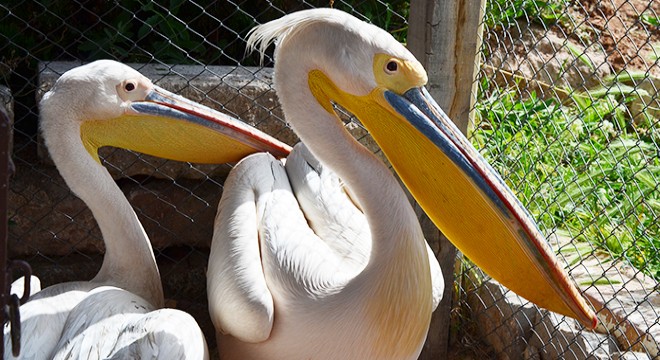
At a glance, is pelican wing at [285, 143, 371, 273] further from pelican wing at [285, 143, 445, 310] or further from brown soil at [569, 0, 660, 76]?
brown soil at [569, 0, 660, 76]

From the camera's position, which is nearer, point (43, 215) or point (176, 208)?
point (43, 215)

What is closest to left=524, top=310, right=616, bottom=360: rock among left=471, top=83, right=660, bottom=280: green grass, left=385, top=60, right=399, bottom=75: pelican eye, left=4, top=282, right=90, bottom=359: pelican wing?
left=471, top=83, right=660, bottom=280: green grass

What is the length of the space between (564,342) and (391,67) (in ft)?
4.21

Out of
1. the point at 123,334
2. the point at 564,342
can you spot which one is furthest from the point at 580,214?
the point at 123,334

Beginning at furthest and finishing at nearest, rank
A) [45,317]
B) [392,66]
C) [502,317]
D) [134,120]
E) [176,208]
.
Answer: [176,208], [502,317], [134,120], [45,317], [392,66]

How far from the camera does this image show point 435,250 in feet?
11.9

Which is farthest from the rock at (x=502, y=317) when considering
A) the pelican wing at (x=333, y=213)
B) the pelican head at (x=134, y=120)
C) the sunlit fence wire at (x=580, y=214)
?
the pelican head at (x=134, y=120)

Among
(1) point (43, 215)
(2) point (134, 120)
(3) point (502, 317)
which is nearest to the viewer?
A: (2) point (134, 120)

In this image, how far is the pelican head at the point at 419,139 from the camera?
103 inches

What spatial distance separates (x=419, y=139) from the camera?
8.77ft

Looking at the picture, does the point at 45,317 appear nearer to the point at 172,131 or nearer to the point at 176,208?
the point at 172,131

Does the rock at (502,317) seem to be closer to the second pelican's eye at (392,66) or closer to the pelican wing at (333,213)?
the pelican wing at (333,213)

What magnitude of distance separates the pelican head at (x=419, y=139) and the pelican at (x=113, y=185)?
59 cm

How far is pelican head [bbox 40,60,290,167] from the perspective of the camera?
3.06 metres
